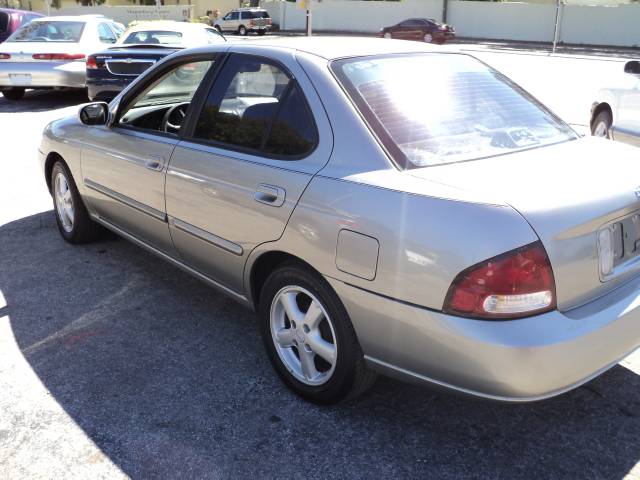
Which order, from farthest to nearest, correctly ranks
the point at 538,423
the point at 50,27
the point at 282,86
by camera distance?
the point at 50,27 → the point at 282,86 → the point at 538,423

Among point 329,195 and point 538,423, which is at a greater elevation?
point 329,195

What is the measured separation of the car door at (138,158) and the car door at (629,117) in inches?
176

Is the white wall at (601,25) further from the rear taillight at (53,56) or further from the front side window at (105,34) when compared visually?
the rear taillight at (53,56)

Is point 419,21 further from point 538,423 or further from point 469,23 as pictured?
point 538,423

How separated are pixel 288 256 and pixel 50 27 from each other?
12.1m

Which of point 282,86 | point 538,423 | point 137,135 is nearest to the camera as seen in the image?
point 538,423

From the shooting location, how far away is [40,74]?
12039 millimetres

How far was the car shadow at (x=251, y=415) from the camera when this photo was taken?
2.66 meters

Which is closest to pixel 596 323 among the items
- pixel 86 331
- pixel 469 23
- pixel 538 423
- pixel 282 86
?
pixel 538 423

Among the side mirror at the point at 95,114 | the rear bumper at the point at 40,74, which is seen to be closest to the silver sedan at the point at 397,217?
the side mirror at the point at 95,114

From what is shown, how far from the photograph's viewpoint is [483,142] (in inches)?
115

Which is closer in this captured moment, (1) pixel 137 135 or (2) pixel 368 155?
(2) pixel 368 155

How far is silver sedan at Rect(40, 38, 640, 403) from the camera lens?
2.32 metres

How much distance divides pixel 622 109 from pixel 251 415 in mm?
5708
